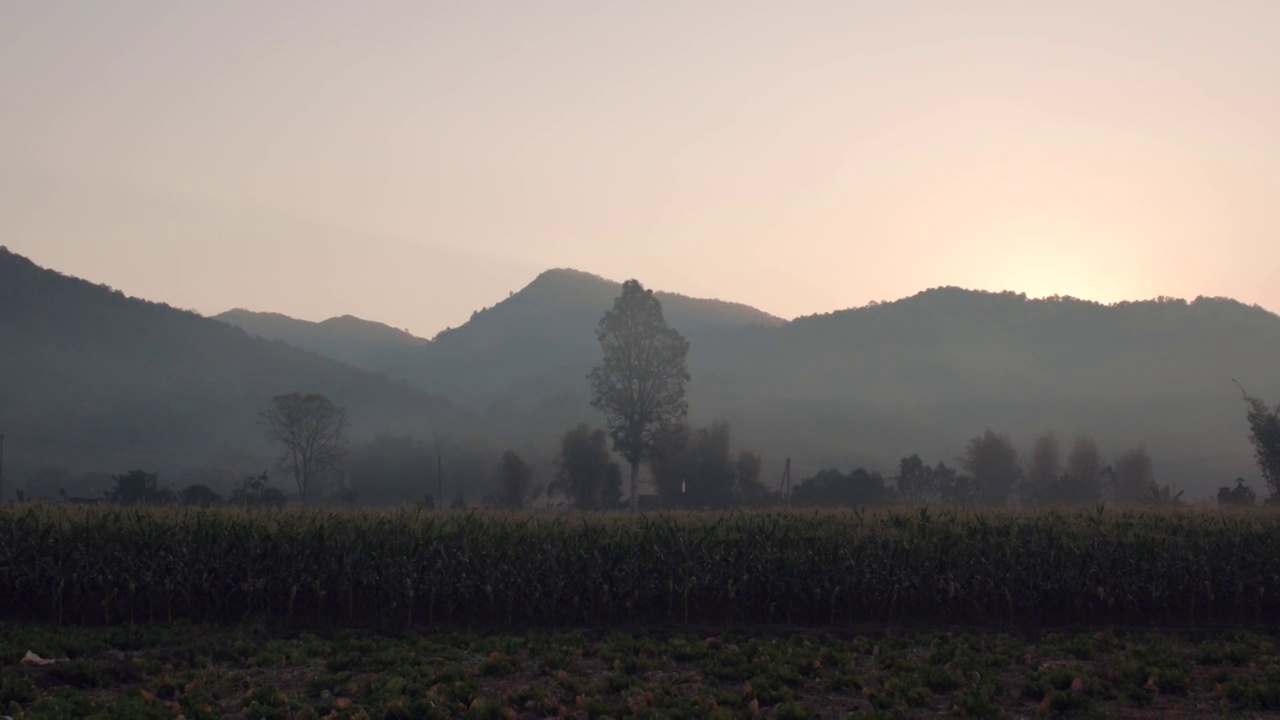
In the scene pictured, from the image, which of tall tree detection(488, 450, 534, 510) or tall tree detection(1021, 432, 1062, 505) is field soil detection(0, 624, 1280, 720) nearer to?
tall tree detection(1021, 432, 1062, 505)

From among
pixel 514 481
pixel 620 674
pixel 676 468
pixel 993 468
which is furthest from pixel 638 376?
pixel 620 674

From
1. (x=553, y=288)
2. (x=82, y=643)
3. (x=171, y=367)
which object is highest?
(x=553, y=288)

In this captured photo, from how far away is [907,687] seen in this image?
11656 millimetres

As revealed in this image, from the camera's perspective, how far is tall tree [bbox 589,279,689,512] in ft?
167

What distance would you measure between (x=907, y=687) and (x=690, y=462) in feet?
134

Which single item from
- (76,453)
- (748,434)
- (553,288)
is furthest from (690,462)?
(553,288)

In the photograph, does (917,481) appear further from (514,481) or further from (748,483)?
(514,481)

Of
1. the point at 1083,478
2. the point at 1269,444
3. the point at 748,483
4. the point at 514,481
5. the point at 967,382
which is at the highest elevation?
the point at 967,382

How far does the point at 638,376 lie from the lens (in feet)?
169

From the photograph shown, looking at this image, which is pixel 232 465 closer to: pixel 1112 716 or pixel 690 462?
pixel 690 462

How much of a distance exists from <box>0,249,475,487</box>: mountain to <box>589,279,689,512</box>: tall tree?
4374cm

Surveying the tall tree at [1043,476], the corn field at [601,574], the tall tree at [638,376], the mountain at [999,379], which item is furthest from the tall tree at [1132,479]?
the corn field at [601,574]

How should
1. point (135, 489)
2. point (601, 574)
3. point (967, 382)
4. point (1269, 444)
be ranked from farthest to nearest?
point (967, 382) < point (135, 489) < point (1269, 444) < point (601, 574)

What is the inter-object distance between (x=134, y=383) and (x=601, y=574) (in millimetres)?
87463
